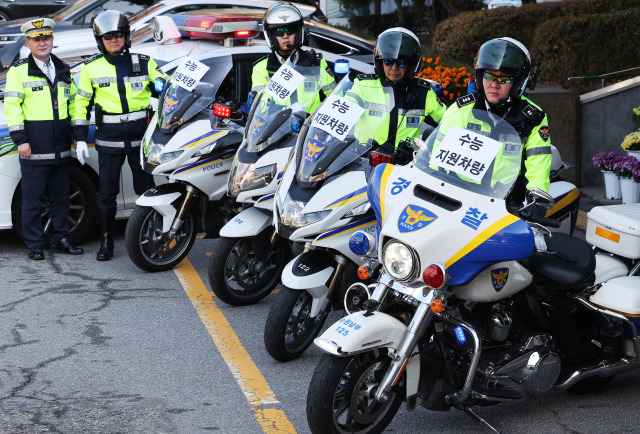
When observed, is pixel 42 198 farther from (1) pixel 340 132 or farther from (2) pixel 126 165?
(1) pixel 340 132

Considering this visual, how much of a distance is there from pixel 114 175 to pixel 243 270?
186 cm

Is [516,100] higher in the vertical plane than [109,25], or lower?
lower

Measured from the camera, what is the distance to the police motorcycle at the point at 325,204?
5.36 metres

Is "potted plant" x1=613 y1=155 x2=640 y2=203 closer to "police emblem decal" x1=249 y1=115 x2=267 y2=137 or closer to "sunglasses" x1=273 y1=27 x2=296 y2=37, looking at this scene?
"sunglasses" x1=273 y1=27 x2=296 y2=37

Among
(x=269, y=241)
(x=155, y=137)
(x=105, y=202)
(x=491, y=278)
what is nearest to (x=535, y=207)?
(x=491, y=278)

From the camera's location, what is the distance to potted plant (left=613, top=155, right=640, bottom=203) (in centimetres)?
895

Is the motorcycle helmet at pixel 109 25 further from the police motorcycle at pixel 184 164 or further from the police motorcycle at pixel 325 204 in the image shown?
the police motorcycle at pixel 325 204

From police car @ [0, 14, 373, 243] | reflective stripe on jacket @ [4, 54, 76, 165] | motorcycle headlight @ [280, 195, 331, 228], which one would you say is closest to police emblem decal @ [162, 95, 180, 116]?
police car @ [0, 14, 373, 243]

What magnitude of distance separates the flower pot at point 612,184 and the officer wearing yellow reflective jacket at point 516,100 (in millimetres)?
4511

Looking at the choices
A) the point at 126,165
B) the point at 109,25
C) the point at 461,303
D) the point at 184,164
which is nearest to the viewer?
the point at 461,303

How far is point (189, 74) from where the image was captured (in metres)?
7.36

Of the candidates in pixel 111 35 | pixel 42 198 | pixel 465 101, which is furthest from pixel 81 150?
pixel 465 101

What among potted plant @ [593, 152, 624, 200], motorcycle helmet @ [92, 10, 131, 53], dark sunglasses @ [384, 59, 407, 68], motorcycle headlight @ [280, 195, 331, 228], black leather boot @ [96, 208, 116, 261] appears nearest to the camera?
motorcycle headlight @ [280, 195, 331, 228]

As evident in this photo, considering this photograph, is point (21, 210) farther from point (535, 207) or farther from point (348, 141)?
point (535, 207)
